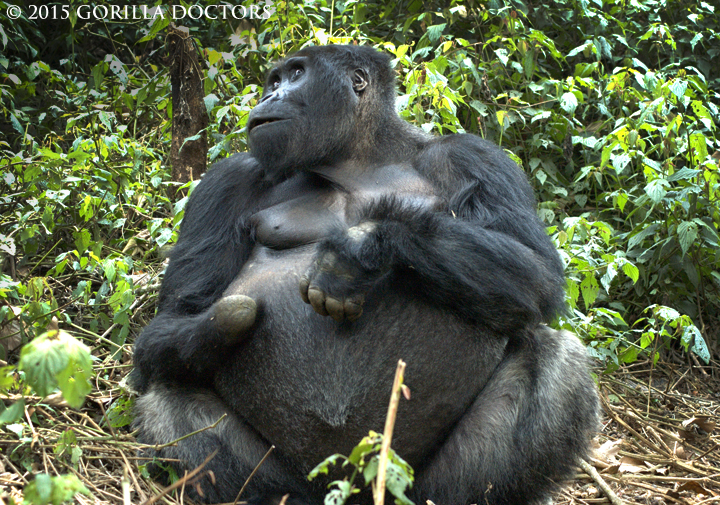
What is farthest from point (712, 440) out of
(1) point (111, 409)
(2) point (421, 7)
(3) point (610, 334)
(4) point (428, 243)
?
(2) point (421, 7)

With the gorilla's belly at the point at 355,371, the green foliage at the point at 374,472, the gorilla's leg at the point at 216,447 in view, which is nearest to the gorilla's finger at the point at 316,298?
the gorilla's belly at the point at 355,371

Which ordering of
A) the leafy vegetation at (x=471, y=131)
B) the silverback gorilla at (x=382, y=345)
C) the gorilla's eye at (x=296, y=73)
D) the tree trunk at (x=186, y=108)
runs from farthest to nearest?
the tree trunk at (x=186, y=108), the leafy vegetation at (x=471, y=131), the gorilla's eye at (x=296, y=73), the silverback gorilla at (x=382, y=345)

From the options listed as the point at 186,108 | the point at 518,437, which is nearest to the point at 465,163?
the point at 518,437

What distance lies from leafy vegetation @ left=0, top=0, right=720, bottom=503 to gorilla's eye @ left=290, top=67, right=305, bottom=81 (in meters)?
→ 0.91

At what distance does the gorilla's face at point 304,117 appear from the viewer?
3123 mm

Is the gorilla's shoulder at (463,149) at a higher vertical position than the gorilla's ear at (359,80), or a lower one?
lower

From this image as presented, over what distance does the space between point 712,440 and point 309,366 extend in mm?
2520

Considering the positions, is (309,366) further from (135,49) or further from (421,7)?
(135,49)

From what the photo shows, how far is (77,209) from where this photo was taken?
14.7 ft

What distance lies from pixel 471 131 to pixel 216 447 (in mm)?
3297

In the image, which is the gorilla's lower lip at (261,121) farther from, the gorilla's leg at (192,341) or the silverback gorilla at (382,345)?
the gorilla's leg at (192,341)

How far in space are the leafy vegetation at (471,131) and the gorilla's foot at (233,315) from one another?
75 centimetres

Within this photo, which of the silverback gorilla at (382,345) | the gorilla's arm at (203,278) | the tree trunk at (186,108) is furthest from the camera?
the tree trunk at (186,108)

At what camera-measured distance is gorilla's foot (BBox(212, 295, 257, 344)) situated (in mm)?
2699
